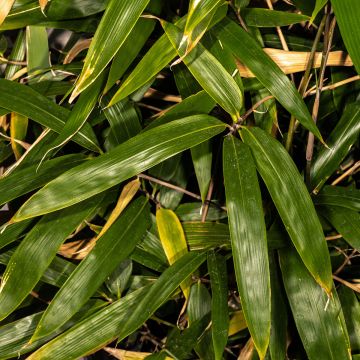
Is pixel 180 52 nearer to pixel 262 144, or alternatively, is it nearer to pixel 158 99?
pixel 262 144

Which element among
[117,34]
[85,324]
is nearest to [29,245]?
[85,324]

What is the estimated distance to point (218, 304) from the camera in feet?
2.64

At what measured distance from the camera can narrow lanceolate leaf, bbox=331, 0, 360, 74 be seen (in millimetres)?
563

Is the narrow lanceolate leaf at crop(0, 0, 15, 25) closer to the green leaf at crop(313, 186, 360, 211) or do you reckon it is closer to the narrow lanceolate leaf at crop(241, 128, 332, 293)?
the narrow lanceolate leaf at crop(241, 128, 332, 293)

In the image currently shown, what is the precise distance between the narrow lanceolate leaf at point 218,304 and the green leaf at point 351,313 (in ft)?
0.58

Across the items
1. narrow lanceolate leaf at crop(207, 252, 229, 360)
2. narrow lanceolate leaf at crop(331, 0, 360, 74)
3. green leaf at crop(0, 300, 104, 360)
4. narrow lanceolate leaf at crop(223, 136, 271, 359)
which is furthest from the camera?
green leaf at crop(0, 300, 104, 360)

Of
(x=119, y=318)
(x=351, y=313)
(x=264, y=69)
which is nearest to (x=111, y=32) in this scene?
(x=264, y=69)

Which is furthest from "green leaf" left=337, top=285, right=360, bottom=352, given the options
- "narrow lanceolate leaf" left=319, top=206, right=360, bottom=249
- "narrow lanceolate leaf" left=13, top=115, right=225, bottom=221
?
"narrow lanceolate leaf" left=13, top=115, right=225, bottom=221

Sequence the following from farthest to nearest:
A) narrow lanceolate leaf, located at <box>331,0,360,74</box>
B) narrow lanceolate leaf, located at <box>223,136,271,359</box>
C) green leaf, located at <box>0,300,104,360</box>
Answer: green leaf, located at <box>0,300,104,360</box> < narrow lanceolate leaf, located at <box>223,136,271,359</box> < narrow lanceolate leaf, located at <box>331,0,360,74</box>

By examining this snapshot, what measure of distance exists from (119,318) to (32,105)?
1.02 feet

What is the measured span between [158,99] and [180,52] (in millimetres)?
330

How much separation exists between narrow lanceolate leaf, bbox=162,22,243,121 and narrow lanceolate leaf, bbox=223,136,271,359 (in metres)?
0.09

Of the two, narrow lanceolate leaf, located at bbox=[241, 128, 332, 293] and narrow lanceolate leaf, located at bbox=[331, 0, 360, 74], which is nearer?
narrow lanceolate leaf, located at bbox=[331, 0, 360, 74]

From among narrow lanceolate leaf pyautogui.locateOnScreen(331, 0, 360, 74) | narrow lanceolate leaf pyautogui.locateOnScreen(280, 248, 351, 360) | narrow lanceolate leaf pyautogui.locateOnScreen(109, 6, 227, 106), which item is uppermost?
narrow lanceolate leaf pyautogui.locateOnScreen(331, 0, 360, 74)
